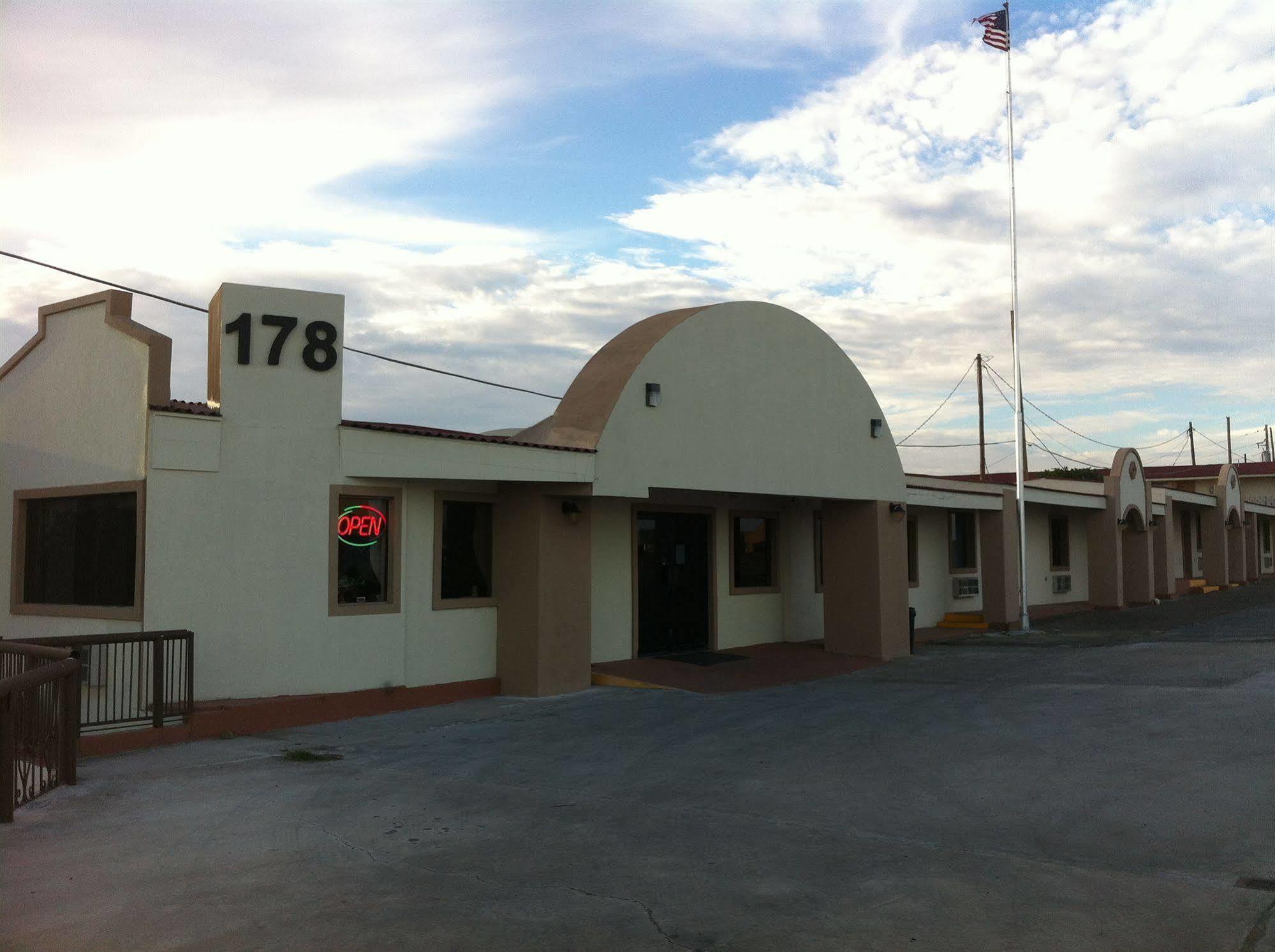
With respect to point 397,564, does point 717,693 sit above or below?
below

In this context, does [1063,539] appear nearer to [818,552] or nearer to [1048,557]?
[1048,557]

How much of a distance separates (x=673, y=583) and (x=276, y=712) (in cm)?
812

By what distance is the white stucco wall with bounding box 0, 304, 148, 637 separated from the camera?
12.3 meters

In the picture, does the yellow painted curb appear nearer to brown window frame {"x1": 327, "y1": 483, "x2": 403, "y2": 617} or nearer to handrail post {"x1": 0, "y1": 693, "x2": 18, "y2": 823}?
brown window frame {"x1": 327, "y1": 483, "x2": 403, "y2": 617}

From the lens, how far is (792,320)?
18.8m

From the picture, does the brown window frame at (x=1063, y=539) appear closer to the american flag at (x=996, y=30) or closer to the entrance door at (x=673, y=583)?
the american flag at (x=996, y=30)

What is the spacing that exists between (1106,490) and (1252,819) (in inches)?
1011

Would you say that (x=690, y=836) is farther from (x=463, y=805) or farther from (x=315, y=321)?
(x=315, y=321)

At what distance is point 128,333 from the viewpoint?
12508 mm

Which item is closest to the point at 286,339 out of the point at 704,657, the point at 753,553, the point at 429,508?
the point at 429,508

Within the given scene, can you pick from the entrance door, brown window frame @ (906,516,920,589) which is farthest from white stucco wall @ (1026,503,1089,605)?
the entrance door

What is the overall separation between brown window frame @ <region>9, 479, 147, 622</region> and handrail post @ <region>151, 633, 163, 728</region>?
A: 78 centimetres

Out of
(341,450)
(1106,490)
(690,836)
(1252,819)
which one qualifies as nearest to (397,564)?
(341,450)

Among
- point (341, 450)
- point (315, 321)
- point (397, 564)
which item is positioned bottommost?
point (397, 564)
